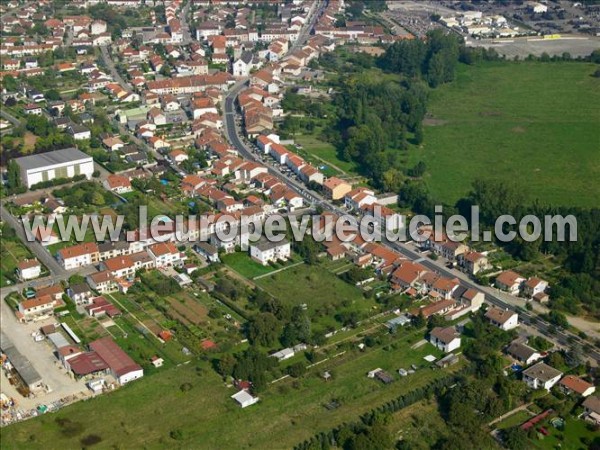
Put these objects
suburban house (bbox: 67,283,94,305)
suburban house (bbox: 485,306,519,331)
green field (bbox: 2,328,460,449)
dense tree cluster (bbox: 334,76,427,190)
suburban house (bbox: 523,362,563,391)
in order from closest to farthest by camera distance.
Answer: green field (bbox: 2,328,460,449) < suburban house (bbox: 523,362,563,391) < suburban house (bbox: 485,306,519,331) < suburban house (bbox: 67,283,94,305) < dense tree cluster (bbox: 334,76,427,190)

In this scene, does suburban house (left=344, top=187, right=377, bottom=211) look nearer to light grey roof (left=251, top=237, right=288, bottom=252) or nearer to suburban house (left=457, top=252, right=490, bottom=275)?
light grey roof (left=251, top=237, right=288, bottom=252)

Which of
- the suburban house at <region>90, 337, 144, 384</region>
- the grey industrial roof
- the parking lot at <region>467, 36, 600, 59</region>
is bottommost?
the grey industrial roof

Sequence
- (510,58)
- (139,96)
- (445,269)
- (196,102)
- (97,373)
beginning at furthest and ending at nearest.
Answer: (510,58), (139,96), (196,102), (445,269), (97,373)

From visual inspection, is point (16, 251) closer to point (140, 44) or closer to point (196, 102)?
point (196, 102)

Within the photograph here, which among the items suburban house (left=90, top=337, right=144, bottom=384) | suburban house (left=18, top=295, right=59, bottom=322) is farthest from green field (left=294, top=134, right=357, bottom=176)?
suburban house (left=90, top=337, right=144, bottom=384)

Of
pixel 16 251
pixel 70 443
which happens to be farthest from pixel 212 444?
pixel 16 251
